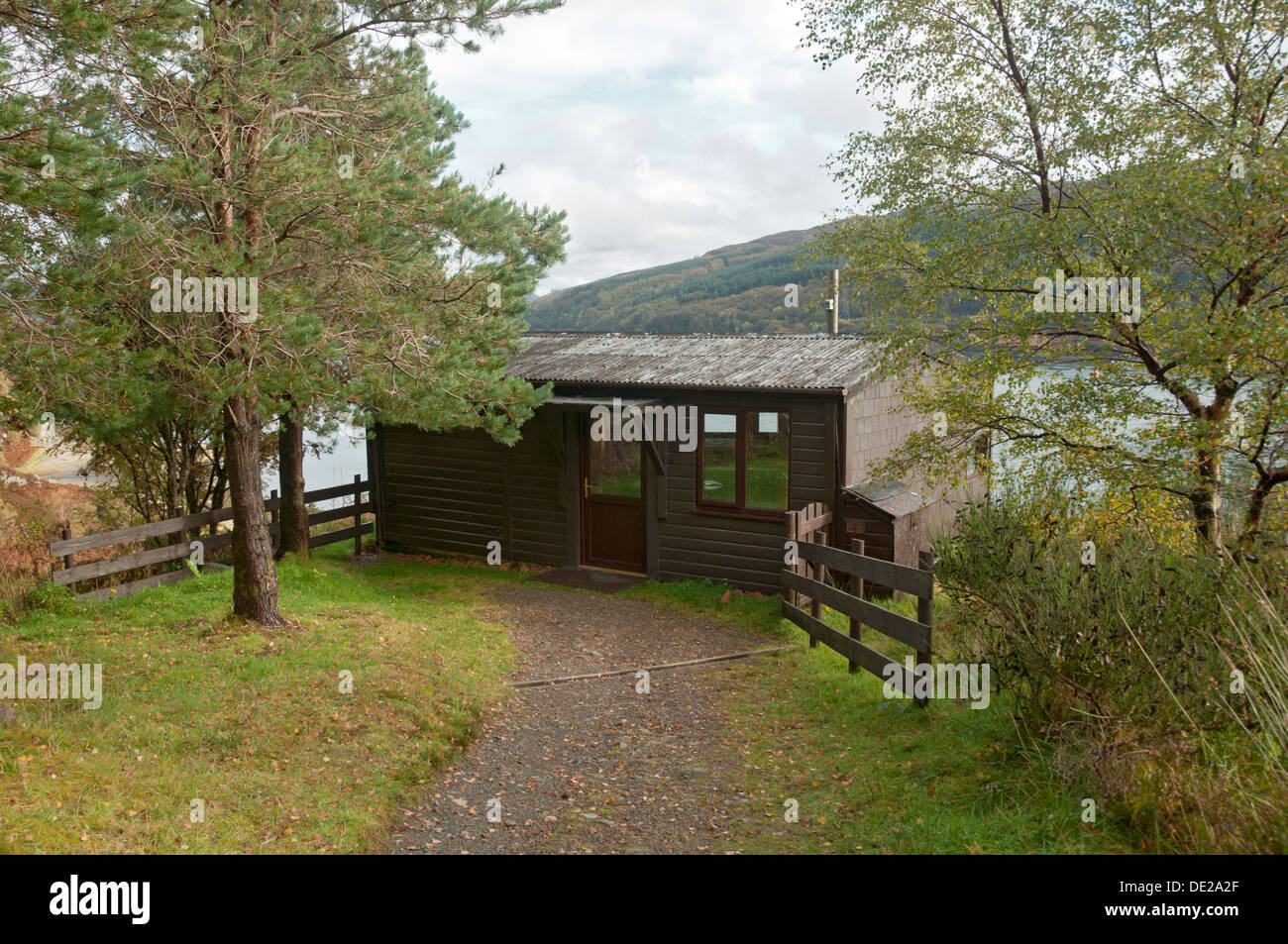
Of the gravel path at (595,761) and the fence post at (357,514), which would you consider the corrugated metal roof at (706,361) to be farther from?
the fence post at (357,514)

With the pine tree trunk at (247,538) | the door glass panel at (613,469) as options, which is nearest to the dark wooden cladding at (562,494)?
the door glass panel at (613,469)

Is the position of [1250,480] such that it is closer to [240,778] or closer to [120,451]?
[240,778]

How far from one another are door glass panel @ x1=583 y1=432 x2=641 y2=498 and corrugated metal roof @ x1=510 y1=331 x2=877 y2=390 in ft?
3.85

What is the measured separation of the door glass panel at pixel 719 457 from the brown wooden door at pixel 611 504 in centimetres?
121

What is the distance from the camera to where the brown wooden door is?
1403 cm

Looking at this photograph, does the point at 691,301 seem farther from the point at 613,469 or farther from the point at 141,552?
the point at 141,552

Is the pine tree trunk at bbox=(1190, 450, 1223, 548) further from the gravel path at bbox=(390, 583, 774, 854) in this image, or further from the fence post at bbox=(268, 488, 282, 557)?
the fence post at bbox=(268, 488, 282, 557)

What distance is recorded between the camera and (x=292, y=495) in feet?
47.0

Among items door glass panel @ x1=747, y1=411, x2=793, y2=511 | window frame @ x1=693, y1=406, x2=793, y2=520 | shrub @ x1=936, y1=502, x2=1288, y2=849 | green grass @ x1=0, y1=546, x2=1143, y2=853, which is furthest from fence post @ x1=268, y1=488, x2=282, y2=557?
shrub @ x1=936, y1=502, x2=1288, y2=849

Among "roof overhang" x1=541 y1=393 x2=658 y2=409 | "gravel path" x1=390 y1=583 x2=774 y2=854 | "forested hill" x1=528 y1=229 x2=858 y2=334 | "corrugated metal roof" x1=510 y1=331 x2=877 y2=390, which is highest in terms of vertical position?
"forested hill" x1=528 y1=229 x2=858 y2=334

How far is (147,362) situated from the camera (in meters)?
7.10

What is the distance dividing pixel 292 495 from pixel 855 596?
9.87m

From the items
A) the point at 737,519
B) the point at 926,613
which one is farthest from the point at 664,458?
the point at 926,613

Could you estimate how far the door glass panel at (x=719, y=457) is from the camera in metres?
12.9
